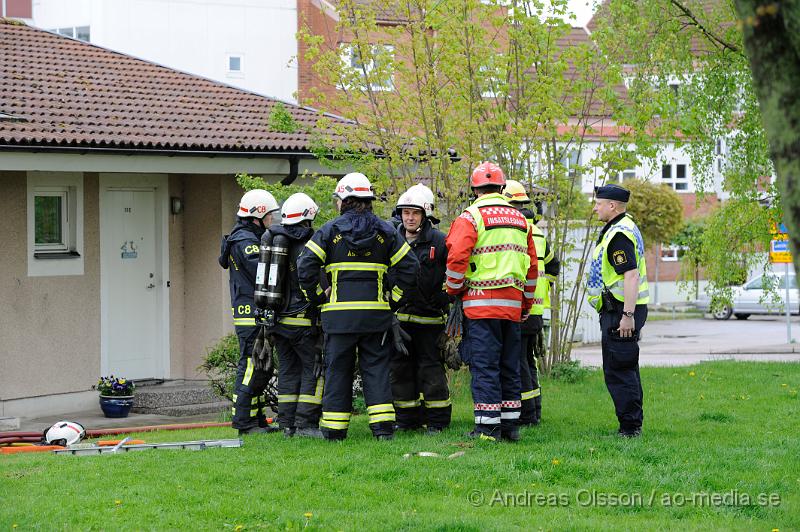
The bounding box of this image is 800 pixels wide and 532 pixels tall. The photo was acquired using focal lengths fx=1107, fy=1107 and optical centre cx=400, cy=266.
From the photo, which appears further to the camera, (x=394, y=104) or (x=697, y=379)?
(x=697, y=379)

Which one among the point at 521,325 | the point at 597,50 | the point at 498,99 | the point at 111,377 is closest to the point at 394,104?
the point at 498,99

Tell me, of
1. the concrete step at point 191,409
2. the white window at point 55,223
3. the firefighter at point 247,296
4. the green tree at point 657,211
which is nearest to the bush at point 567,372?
the concrete step at point 191,409

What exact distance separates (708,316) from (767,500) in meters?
33.2

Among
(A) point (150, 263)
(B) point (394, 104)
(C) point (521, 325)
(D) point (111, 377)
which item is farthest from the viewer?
(A) point (150, 263)

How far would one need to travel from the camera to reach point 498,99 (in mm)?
12961

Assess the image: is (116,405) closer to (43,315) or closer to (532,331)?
(43,315)

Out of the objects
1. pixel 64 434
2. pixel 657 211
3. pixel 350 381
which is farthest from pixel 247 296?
pixel 657 211

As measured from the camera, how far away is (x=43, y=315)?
44.1ft

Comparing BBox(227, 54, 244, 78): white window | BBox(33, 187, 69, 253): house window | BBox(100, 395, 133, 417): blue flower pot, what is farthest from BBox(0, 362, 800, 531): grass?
BBox(227, 54, 244, 78): white window

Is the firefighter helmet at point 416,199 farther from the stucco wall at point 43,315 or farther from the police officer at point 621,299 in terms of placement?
the stucco wall at point 43,315

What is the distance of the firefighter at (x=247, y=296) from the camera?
1005cm

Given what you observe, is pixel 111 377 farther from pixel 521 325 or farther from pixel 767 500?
pixel 767 500

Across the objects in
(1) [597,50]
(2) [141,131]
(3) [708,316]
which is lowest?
(3) [708,316]

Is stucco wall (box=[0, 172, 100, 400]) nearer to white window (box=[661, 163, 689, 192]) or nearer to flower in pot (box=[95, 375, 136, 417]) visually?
flower in pot (box=[95, 375, 136, 417])
